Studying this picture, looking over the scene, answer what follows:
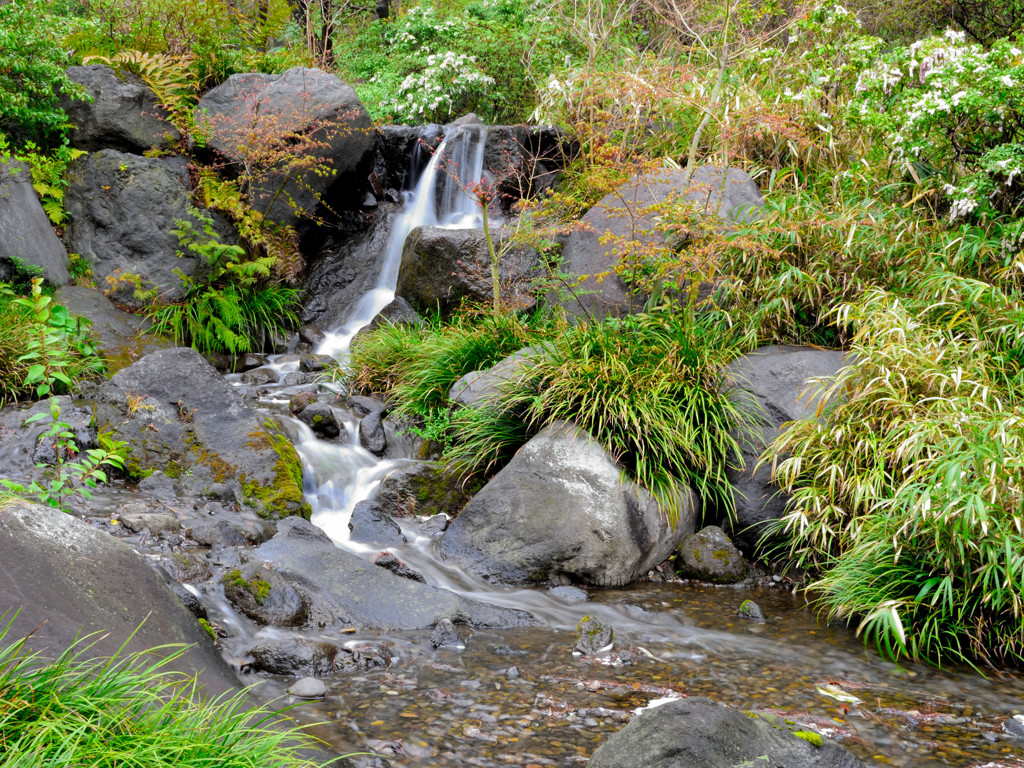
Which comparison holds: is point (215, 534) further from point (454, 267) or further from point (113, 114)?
point (113, 114)

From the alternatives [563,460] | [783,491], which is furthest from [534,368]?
[783,491]

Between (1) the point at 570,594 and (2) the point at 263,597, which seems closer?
(2) the point at 263,597

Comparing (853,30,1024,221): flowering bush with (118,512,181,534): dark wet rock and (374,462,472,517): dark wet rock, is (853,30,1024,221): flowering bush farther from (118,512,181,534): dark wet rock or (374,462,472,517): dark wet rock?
(118,512,181,534): dark wet rock

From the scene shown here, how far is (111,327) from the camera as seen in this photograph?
903 cm

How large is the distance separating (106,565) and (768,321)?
20.0 ft

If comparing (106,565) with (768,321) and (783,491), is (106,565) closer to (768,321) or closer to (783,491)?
(783,491)

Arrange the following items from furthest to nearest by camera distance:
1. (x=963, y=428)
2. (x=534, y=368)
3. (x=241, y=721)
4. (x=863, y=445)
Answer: (x=534, y=368), (x=863, y=445), (x=963, y=428), (x=241, y=721)

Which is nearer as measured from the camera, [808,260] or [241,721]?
[241,721]

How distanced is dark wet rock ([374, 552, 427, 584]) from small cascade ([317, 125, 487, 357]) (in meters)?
5.50

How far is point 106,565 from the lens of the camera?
3.48 metres

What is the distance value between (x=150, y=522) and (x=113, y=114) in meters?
7.06

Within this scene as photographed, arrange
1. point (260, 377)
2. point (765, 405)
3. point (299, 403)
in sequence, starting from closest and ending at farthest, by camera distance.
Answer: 1. point (765, 405)
2. point (299, 403)
3. point (260, 377)

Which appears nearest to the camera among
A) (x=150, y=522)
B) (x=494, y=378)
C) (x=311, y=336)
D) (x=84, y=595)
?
(x=84, y=595)

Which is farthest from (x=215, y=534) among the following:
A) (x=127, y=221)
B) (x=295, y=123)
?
(x=295, y=123)
